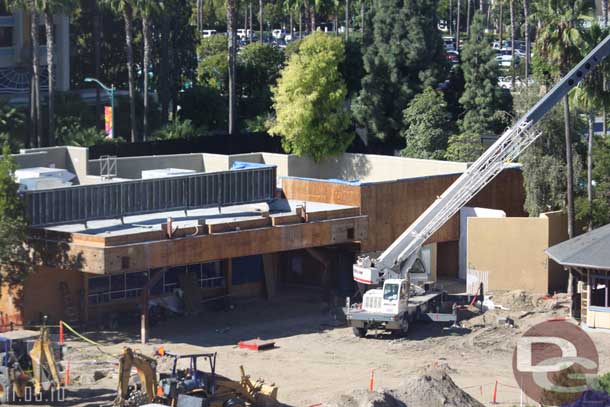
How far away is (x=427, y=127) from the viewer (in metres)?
75.4

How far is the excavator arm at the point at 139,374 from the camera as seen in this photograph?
37.5m

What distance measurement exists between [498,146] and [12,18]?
47.3 meters

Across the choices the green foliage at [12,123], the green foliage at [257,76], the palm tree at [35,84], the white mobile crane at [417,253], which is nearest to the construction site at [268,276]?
the white mobile crane at [417,253]

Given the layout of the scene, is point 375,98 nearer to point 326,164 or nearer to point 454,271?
point 326,164

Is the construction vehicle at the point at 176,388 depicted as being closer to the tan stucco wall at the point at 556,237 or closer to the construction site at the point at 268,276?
the construction site at the point at 268,276

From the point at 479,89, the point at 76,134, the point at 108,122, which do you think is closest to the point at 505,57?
the point at 479,89

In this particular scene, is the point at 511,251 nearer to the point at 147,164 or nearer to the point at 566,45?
the point at 566,45

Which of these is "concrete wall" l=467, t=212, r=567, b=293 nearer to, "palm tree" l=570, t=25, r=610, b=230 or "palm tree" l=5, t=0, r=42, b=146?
"palm tree" l=570, t=25, r=610, b=230

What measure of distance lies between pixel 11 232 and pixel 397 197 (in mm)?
17364

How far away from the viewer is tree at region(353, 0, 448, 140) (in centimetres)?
7825

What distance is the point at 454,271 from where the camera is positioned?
59.9 m

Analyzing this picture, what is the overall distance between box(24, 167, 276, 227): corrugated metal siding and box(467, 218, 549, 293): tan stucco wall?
29.4ft

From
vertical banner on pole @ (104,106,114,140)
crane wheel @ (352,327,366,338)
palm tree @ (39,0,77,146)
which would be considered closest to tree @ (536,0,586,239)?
crane wheel @ (352,327,366,338)

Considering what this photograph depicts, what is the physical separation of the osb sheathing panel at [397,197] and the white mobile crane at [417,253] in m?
4.00
